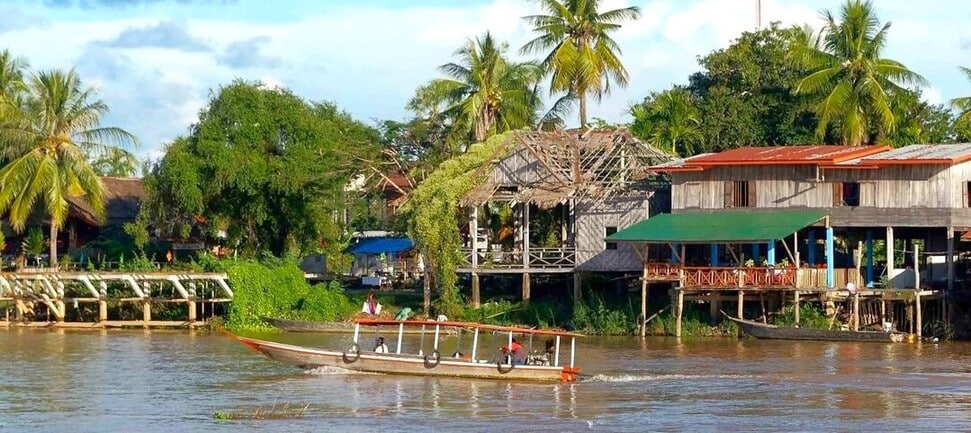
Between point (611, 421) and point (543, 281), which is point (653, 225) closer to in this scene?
point (543, 281)

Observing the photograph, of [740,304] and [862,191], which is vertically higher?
[862,191]

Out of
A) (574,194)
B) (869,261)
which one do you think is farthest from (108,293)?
(869,261)

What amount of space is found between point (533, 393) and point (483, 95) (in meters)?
27.4

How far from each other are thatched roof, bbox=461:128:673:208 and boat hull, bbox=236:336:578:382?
16.0 m

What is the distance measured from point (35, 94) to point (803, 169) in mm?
27887

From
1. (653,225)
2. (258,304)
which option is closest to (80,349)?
(258,304)

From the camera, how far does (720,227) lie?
49.3 m

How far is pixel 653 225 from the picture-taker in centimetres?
5072

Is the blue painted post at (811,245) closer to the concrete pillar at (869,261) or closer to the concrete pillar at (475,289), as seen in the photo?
the concrete pillar at (869,261)

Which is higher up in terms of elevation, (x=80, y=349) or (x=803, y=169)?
(x=803, y=169)

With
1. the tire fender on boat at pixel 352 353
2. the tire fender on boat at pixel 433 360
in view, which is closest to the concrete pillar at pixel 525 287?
the tire fender on boat at pixel 352 353

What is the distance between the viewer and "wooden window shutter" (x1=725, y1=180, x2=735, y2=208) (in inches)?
2034

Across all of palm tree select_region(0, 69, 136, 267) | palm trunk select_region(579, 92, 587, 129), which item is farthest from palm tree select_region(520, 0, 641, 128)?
palm tree select_region(0, 69, 136, 267)

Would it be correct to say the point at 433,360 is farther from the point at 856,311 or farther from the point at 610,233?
the point at 610,233
